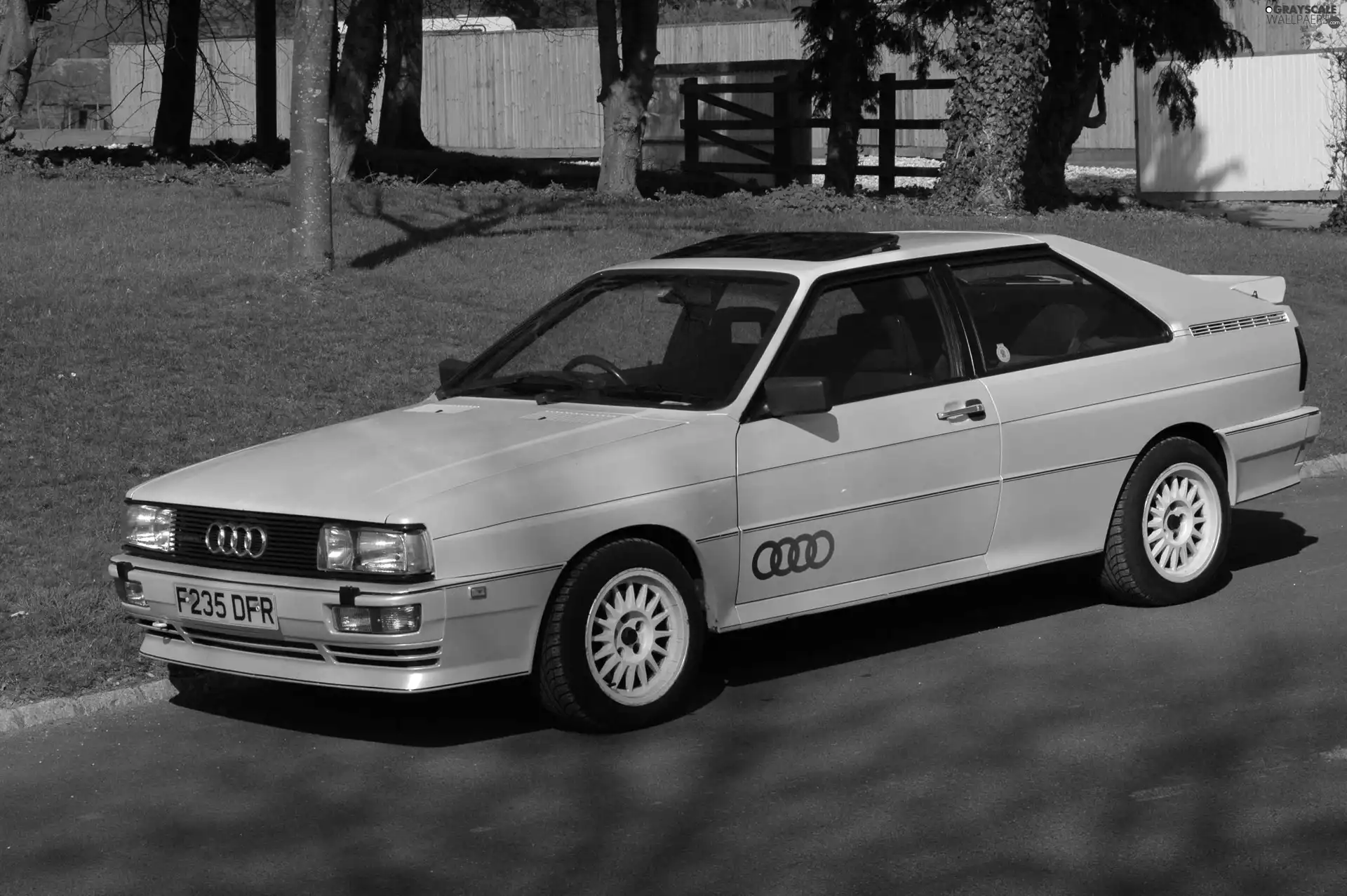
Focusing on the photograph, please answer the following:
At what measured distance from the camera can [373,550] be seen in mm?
5691

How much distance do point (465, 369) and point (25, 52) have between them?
14026 millimetres

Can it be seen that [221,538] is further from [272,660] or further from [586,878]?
[586,878]

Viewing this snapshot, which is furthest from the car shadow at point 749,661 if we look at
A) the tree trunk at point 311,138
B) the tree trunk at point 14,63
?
the tree trunk at point 14,63

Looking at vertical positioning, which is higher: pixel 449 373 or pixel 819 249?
pixel 819 249

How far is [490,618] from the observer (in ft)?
18.8

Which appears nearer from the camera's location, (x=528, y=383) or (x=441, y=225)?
(x=528, y=383)

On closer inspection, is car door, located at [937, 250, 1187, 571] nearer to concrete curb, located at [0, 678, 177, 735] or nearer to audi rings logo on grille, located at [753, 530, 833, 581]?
audi rings logo on grille, located at [753, 530, 833, 581]

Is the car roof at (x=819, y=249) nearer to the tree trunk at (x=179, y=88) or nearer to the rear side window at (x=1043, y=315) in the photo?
the rear side window at (x=1043, y=315)

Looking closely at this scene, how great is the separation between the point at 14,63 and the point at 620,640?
52.2 feet

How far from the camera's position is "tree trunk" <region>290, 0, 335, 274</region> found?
45.0 ft

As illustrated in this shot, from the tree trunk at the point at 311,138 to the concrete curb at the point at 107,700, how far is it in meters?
7.26

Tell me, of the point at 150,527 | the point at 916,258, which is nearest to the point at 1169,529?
the point at 916,258

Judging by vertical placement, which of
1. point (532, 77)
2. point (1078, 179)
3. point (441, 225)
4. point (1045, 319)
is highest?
point (532, 77)

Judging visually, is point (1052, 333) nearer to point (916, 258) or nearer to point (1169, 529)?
point (916, 258)
